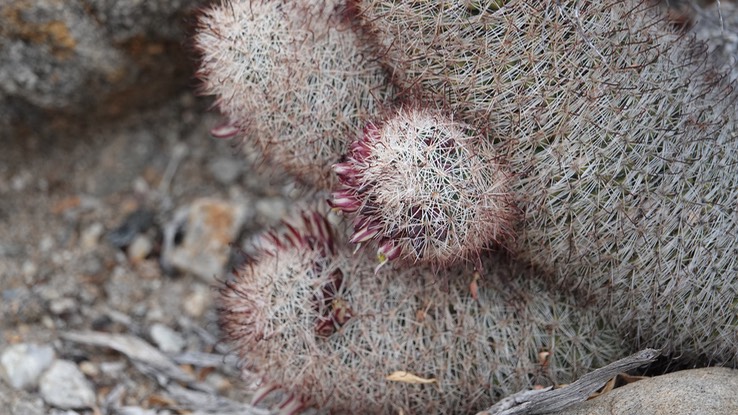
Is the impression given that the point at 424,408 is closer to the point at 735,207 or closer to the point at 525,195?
the point at 525,195

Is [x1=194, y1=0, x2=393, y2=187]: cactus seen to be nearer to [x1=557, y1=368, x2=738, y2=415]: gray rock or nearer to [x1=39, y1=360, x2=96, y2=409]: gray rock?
[x1=557, y1=368, x2=738, y2=415]: gray rock

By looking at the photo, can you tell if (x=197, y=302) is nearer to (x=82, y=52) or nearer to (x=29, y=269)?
(x=29, y=269)

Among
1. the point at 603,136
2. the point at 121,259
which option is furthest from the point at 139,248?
the point at 603,136

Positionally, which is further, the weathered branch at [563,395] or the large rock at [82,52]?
the large rock at [82,52]

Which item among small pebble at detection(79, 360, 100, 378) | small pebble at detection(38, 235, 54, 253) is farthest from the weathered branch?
small pebble at detection(38, 235, 54, 253)

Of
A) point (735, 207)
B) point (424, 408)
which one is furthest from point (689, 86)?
point (424, 408)

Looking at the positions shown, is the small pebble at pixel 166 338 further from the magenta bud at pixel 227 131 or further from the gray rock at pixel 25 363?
the magenta bud at pixel 227 131

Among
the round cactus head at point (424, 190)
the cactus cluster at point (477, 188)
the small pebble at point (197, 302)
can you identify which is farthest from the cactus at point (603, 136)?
the small pebble at point (197, 302)

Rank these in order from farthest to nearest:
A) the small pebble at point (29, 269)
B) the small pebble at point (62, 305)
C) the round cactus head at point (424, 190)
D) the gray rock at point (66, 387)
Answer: the small pebble at point (29, 269) → the small pebble at point (62, 305) → the gray rock at point (66, 387) → the round cactus head at point (424, 190)
